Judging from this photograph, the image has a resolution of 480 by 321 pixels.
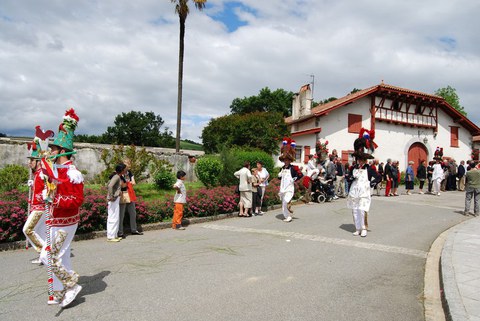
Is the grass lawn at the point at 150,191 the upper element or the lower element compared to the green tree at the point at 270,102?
lower

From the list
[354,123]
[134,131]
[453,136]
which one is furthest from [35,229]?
[134,131]

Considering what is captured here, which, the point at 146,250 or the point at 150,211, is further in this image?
the point at 150,211

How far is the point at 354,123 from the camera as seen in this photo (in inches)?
1101

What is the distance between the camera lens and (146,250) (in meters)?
7.48

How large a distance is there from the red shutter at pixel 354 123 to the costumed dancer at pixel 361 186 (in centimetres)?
1920

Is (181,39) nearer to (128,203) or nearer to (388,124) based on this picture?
(128,203)

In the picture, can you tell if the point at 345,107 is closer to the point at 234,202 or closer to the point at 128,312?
the point at 234,202

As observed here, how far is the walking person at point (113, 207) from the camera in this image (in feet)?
27.7

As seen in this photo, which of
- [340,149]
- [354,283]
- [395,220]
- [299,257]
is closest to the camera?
[354,283]

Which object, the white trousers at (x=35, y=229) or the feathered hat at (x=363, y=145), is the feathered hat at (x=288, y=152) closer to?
the feathered hat at (x=363, y=145)

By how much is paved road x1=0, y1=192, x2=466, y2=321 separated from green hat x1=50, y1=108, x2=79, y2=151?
2.06 meters

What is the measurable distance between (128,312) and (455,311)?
3.93m

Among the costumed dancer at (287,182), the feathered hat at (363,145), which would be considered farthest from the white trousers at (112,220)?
the feathered hat at (363,145)

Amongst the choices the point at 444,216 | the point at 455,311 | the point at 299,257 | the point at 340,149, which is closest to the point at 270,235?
the point at 299,257
